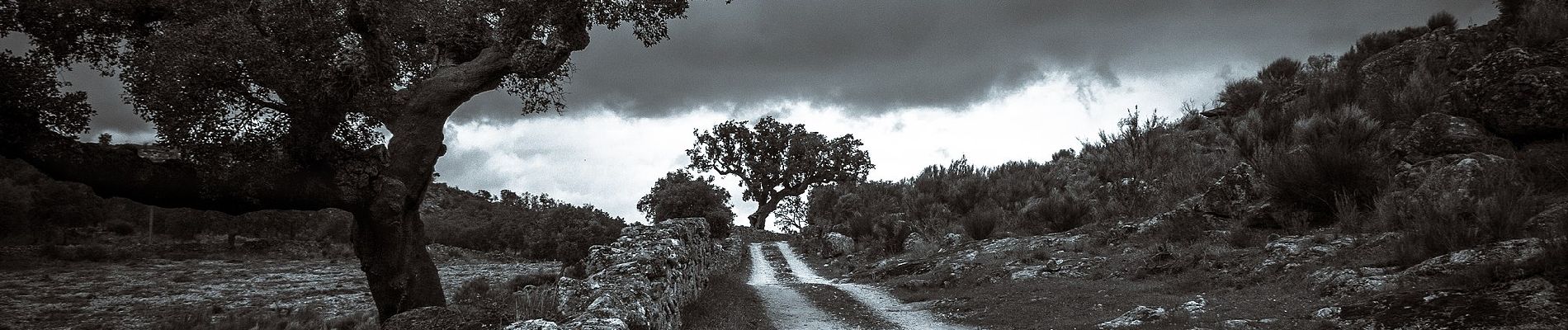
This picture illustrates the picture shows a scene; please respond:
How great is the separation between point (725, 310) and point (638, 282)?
3904 millimetres

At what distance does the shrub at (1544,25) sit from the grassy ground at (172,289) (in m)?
26.1

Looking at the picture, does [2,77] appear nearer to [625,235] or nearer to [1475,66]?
[625,235]

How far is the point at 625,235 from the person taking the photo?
13.4 m

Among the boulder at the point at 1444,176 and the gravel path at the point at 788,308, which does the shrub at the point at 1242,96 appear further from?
the gravel path at the point at 788,308

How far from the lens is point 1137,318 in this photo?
9.75 meters

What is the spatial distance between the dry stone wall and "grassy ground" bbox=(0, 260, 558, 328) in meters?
9.47

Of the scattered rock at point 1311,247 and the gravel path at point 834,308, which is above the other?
the scattered rock at point 1311,247

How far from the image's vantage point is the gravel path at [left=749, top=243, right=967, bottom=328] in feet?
40.0

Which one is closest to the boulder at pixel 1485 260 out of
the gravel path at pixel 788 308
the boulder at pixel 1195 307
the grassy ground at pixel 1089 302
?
the grassy ground at pixel 1089 302

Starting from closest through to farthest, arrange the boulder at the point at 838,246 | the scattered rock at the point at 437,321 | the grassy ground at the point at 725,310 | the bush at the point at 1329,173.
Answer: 1. the scattered rock at the point at 437,321
2. the grassy ground at the point at 725,310
3. the bush at the point at 1329,173
4. the boulder at the point at 838,246

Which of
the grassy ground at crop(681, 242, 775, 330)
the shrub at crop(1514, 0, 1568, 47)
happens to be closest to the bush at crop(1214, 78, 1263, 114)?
the shrub at crop(1514, 0, 1568, 47)

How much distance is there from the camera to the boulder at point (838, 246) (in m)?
27.8

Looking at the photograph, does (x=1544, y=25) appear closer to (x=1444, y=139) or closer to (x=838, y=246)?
(x=1444, y=139)

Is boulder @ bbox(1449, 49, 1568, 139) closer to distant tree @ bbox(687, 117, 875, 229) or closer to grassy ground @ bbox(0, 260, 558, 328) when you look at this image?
grassy ground @ bbox(0, 260, 558, 328)
